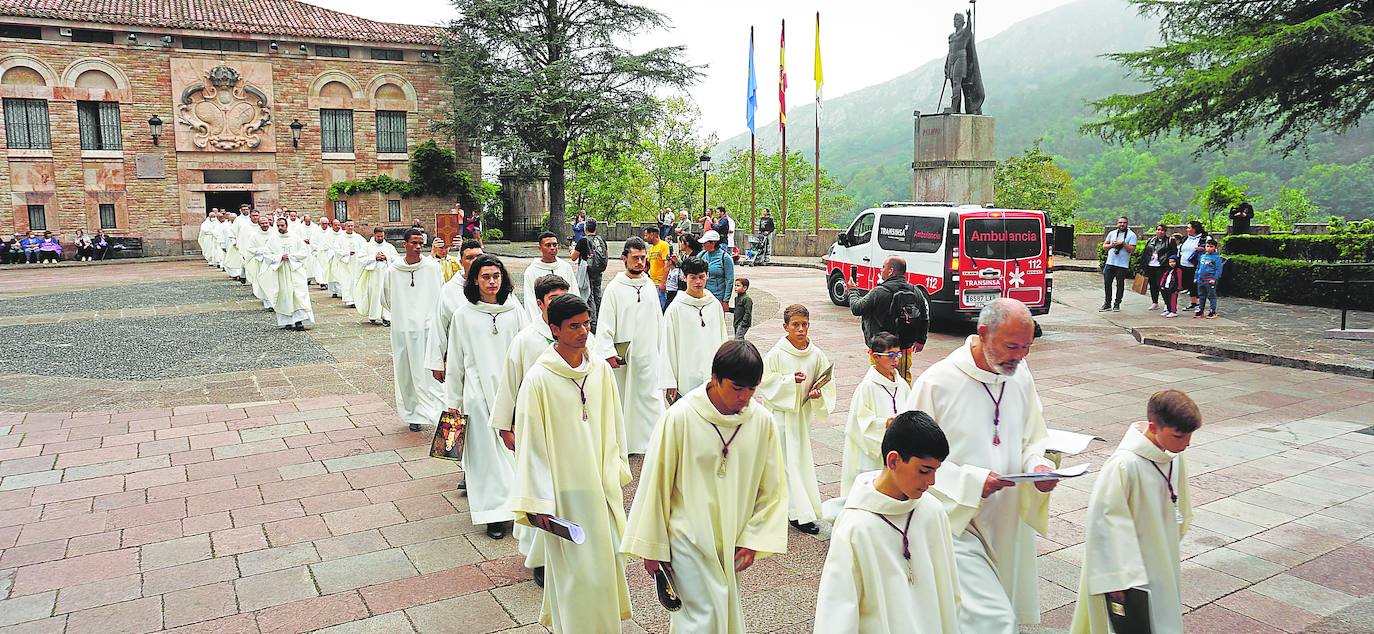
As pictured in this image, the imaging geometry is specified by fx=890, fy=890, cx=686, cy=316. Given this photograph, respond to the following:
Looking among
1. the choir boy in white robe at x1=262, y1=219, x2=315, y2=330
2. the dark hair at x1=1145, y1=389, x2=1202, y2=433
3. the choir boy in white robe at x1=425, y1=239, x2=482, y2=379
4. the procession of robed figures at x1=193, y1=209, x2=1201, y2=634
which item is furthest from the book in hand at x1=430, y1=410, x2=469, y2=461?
the choir boy in white robe at x1=262, y1=219, x2=315, y2=330

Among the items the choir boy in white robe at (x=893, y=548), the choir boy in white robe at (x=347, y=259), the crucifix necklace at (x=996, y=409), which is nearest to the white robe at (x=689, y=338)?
the crucifix necklace at (x=996, y=409)

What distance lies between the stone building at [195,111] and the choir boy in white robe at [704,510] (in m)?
34.0

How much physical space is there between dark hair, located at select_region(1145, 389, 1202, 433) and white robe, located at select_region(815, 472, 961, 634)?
113 centimetres

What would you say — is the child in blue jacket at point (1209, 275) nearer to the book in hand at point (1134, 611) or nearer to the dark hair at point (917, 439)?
the book in hand at point (1134, 611)

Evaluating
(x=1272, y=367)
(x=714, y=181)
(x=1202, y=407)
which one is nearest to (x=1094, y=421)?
(x=1202, y=407)

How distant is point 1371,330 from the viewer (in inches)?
521

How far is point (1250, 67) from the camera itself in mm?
19047

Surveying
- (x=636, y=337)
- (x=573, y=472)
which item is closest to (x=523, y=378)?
(x=573, y=472)

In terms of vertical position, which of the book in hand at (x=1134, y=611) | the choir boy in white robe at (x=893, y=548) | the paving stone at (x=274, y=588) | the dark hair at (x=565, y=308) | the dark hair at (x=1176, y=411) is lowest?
the paving stone at (x=274, y=588)

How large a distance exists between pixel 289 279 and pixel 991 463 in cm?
1364

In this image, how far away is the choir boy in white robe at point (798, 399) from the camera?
18.5 feet

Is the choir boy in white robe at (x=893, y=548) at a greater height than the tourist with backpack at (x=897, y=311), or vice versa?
the tourist with backpack at (x=897, y=311)

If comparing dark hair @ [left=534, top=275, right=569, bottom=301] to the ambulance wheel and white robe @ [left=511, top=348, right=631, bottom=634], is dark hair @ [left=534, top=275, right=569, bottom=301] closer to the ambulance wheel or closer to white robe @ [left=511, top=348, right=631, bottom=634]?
white robe @ [left=511, top=348, right=631, bottom=634]

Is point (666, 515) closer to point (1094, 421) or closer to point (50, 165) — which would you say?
point (1094, 421)
